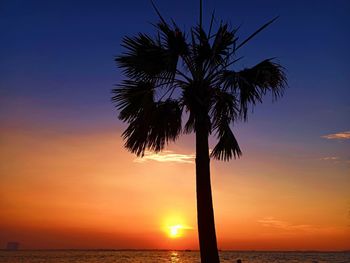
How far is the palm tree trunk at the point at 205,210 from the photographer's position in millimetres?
11719

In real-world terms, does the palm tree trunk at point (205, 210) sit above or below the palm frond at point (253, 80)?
below

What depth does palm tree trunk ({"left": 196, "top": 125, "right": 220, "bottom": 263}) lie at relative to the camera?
11.7m

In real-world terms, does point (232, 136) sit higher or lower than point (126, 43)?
lower

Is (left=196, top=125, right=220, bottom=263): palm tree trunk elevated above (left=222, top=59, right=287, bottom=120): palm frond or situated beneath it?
situated beneath

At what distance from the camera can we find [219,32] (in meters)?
14.0

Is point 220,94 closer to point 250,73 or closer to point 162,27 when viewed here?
point 250,73

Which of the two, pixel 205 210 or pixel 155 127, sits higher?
pixel 155 127

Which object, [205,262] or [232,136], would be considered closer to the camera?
[205,262]

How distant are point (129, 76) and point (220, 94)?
2975 mm

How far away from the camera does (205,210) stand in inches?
469

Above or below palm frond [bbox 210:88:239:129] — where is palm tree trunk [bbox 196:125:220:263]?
below

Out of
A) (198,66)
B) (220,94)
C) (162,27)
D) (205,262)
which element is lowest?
(205,262)

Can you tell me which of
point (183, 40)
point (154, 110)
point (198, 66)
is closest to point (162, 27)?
point (183, 40)

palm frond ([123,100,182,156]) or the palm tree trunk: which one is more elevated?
palm frond ([123,100,182,156])
